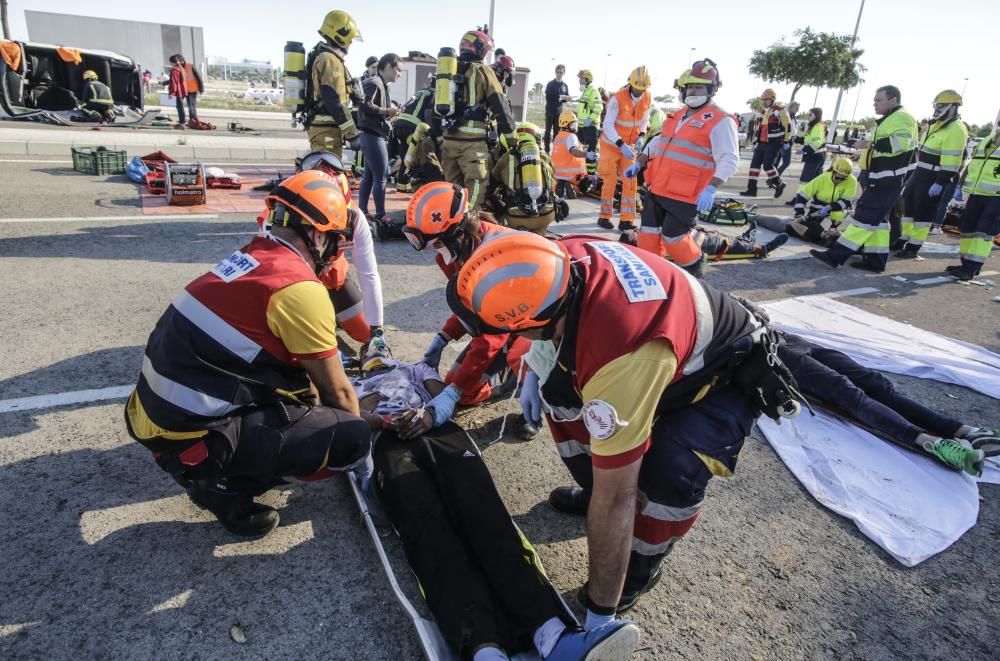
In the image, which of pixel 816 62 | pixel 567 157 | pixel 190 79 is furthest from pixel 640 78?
pixel 816 62

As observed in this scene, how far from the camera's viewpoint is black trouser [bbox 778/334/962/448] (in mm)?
3180

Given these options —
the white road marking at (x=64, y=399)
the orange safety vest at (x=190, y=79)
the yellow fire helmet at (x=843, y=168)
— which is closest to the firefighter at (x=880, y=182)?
the yellow fire helmet at (x=843, y=168)

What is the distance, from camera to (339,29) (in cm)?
569

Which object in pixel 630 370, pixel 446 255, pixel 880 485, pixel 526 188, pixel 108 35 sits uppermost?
pixel 108 35

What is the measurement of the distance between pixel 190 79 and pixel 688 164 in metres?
14.5

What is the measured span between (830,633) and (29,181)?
10.4 metres

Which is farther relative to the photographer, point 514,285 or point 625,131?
point 625,131

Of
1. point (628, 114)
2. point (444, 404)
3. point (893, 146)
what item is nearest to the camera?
point (444, 404)

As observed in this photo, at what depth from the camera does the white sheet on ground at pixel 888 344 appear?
4.32m

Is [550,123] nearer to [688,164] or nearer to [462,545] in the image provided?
[688,164]

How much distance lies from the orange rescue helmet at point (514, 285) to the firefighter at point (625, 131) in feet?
19.8

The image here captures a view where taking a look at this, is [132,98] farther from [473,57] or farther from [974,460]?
[974,460]

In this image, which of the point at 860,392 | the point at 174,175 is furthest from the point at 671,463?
the point at 174,175

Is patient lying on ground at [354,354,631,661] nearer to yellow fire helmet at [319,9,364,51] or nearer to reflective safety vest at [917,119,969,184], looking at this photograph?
yellow fire helmet at [319,9,364,51]
